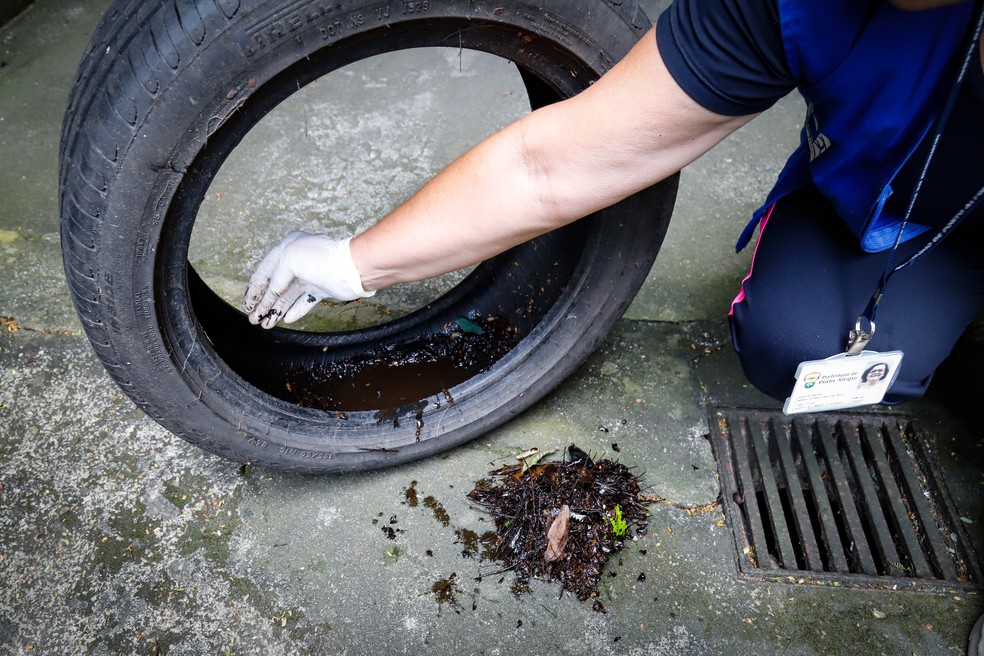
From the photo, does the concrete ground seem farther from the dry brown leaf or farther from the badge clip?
the badge clip

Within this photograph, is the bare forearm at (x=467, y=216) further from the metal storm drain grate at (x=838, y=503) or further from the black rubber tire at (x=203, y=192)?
the metal storm drain grate at (x=838, y=503)

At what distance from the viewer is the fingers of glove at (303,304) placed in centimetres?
159

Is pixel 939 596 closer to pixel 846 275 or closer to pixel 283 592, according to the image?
pixel 846 275

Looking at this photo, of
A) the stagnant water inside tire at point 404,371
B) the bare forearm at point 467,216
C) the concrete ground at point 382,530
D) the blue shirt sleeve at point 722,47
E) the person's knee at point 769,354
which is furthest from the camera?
the stagnant water inside tire at point 404,371

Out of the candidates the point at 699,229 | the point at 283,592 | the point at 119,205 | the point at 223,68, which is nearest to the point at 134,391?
the point at 119,205

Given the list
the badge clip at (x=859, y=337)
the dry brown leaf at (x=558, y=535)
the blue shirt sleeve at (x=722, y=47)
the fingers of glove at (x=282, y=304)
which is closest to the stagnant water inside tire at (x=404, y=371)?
the fingers of glove at (x=282, y=304)

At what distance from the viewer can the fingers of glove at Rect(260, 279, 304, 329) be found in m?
1.60

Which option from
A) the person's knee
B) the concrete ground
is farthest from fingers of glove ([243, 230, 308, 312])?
the person's knee

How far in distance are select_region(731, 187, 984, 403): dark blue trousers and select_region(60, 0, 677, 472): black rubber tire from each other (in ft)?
0.96

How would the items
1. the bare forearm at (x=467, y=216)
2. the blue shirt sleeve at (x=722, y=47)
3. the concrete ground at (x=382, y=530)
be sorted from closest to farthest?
the blue shirt sleeve at (x=722, y=47)
the bare forearm at (x=467, y=216)
the concrete ground at (x=382, y=530)

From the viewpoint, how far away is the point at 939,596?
1549mm

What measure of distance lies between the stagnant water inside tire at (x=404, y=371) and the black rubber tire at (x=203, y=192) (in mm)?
76

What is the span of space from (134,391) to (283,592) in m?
0.48

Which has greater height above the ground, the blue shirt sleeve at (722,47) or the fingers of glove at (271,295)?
the blue shirt sleeve at (722,47)
